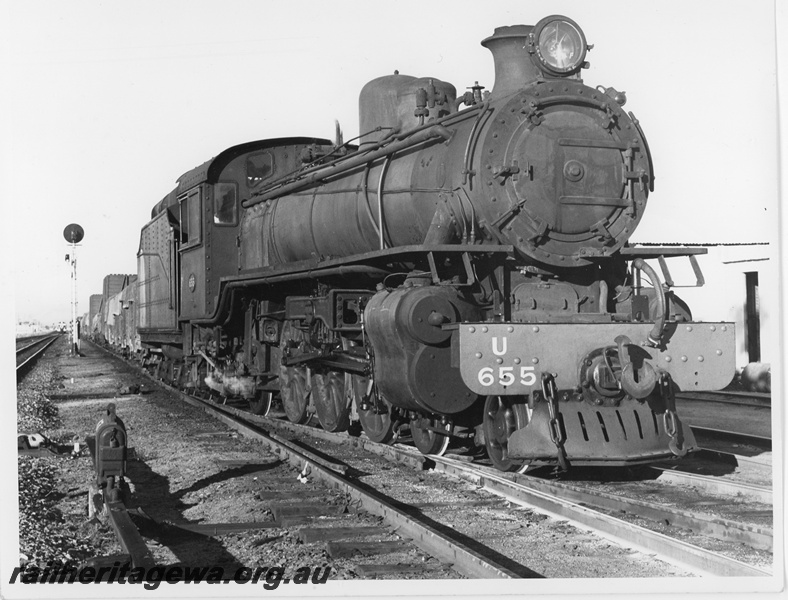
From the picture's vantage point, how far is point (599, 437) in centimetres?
602

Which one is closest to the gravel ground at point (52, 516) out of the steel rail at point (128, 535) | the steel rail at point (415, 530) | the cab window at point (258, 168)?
the steel rail at point (128, 535)

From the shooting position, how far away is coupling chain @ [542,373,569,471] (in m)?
5.94

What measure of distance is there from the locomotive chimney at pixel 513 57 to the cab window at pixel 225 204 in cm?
572

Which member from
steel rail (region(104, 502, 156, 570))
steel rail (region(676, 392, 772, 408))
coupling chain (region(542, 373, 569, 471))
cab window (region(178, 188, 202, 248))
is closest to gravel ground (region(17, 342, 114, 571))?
steel rail (region(104, 502, 156, 570))

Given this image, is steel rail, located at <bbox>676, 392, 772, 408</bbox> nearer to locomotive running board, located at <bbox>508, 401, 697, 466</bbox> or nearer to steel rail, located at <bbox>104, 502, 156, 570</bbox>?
locomotive running board, located at <bbox>508, 401, 697, 466</bbox>

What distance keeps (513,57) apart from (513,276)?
5.41 ft

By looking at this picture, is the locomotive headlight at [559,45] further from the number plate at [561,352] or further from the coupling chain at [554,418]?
the coupling chain at [554,418]

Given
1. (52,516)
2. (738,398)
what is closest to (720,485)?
(52,516)

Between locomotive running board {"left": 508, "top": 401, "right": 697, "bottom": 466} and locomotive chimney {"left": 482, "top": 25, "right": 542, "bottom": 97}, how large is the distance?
2.47 meters

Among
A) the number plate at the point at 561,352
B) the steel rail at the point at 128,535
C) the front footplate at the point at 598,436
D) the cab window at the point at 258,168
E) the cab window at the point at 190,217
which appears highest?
the cab window at the point at 258,168

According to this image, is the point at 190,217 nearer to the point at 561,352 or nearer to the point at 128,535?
the point at 561,352

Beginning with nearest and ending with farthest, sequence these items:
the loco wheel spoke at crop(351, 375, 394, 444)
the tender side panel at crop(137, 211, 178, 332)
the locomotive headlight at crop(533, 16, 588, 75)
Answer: the locomotive headlight at crop(533, 16, 588, 75) < the loco wheel spoke at crop(351, 375, 394, 444) < the tender side panel at crop(137, 211, 178, 332)

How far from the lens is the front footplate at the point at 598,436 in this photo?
5.98 metres

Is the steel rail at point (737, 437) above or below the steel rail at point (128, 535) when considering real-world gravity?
below
